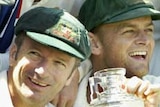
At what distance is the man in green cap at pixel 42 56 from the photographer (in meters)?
1.37

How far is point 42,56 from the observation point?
4.52ft

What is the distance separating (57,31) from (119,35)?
0.44 metres

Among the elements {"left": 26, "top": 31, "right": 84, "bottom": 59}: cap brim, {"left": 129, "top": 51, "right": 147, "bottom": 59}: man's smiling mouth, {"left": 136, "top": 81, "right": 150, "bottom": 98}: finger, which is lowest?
{"left": 129, "top": 51, "right": 147, "bottom": 59}: man's smiling mouth

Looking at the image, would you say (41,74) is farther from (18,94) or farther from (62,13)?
(62,13)

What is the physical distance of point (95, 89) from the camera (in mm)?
1143

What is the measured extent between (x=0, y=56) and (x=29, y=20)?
0.32 meters

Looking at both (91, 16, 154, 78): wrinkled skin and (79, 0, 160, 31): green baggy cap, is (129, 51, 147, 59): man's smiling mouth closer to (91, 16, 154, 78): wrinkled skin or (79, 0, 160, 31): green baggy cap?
(91, 16, 154, 78): wrinkled skin

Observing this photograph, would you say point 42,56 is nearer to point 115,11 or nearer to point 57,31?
point 57,31

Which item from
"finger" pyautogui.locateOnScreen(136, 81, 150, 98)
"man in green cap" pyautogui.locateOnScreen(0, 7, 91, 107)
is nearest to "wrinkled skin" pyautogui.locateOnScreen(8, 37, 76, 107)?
"man in green cap" pyautogui.locateOnScreen(0, 7, 91, 107)

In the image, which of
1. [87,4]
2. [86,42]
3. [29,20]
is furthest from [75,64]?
[87,4]

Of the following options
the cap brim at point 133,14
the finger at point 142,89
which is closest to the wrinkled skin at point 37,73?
the finger at point 142,89

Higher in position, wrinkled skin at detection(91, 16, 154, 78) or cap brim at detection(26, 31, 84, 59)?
cap brim at detection(26, 31, 84, 59)

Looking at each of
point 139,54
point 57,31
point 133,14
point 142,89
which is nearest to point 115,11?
point 133,14

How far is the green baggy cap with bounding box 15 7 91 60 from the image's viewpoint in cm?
137
